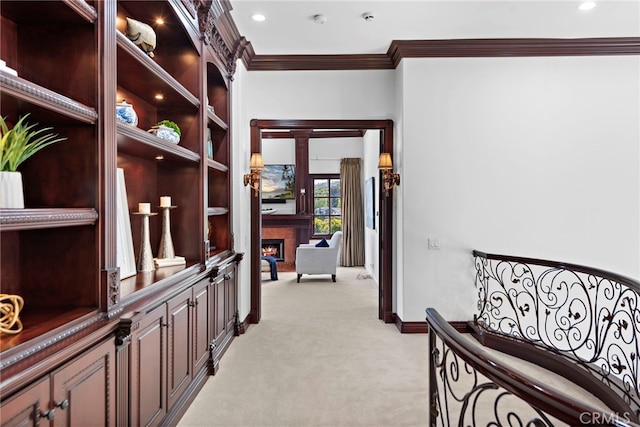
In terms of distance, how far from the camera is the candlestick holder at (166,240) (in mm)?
2740

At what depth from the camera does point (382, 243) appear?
468 cm

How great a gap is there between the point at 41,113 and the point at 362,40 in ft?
11.1

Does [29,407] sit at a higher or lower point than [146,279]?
lower

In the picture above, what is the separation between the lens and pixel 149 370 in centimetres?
208

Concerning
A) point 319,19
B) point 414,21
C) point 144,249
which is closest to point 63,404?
point 144,249

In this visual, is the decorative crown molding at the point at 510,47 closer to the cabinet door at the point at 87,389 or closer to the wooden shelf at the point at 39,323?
the wooden shelf at the point at 39,323

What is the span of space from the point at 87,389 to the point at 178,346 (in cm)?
98

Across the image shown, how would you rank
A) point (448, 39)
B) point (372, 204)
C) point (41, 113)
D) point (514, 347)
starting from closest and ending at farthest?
point (41, 113) → point (514, 347) → point (448, 39) → point (372, 204)

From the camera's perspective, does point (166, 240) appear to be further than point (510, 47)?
No

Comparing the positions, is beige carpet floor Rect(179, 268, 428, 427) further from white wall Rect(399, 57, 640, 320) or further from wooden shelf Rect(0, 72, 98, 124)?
wooden shelf Rect(0, 72, 98, 124)

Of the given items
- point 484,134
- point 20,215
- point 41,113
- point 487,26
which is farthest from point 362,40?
point 20,215

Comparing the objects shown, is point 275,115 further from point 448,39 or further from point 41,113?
point 41,113

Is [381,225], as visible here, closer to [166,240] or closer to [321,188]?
[166,240]

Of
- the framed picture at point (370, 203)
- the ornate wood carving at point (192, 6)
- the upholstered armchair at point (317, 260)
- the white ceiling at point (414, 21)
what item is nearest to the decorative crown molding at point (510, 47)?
the white ceiling at point (414, 21)
